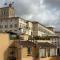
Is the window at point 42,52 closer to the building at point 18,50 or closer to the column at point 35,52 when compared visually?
the building at point 18,50

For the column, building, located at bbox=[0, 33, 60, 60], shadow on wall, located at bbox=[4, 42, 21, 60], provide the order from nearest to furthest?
building, located at bbox=[0, 33, 60, 60], shadow on wall, located at bbox=[4, 42, 21, 60], the column

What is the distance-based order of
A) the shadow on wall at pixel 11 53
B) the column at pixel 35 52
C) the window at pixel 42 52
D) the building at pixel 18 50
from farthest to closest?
1. the window at pixel 42 52
2. the column at pixel 35 52
3. the shadow on wall at pixel 11 53
4. the building at pixel 18 50

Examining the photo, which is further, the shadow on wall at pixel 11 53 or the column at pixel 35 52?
the column at pixel 35 52

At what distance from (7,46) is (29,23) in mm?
38077

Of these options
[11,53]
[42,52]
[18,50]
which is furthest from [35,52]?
[11,53]

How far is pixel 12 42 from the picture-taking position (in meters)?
15.5

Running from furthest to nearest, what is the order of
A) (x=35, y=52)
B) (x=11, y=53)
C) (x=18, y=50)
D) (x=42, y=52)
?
(x=42, y=52), (x=35, y=52), (x=11, y=53), (x=18, y=50)

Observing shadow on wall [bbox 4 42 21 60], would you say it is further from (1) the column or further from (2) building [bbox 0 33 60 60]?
(1) the column

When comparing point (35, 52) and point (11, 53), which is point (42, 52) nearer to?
point (35, 52)

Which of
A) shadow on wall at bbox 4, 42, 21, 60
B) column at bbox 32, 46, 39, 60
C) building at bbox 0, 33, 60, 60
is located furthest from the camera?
column at bbox 32, 46, 39, 60

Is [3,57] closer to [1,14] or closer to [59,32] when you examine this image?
[1,14]

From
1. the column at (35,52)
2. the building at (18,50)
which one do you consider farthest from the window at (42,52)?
the column at (35,52)

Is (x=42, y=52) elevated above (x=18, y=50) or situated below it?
below

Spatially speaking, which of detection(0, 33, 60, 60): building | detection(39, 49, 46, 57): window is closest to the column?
detection(0, 33, 60, 60): building
